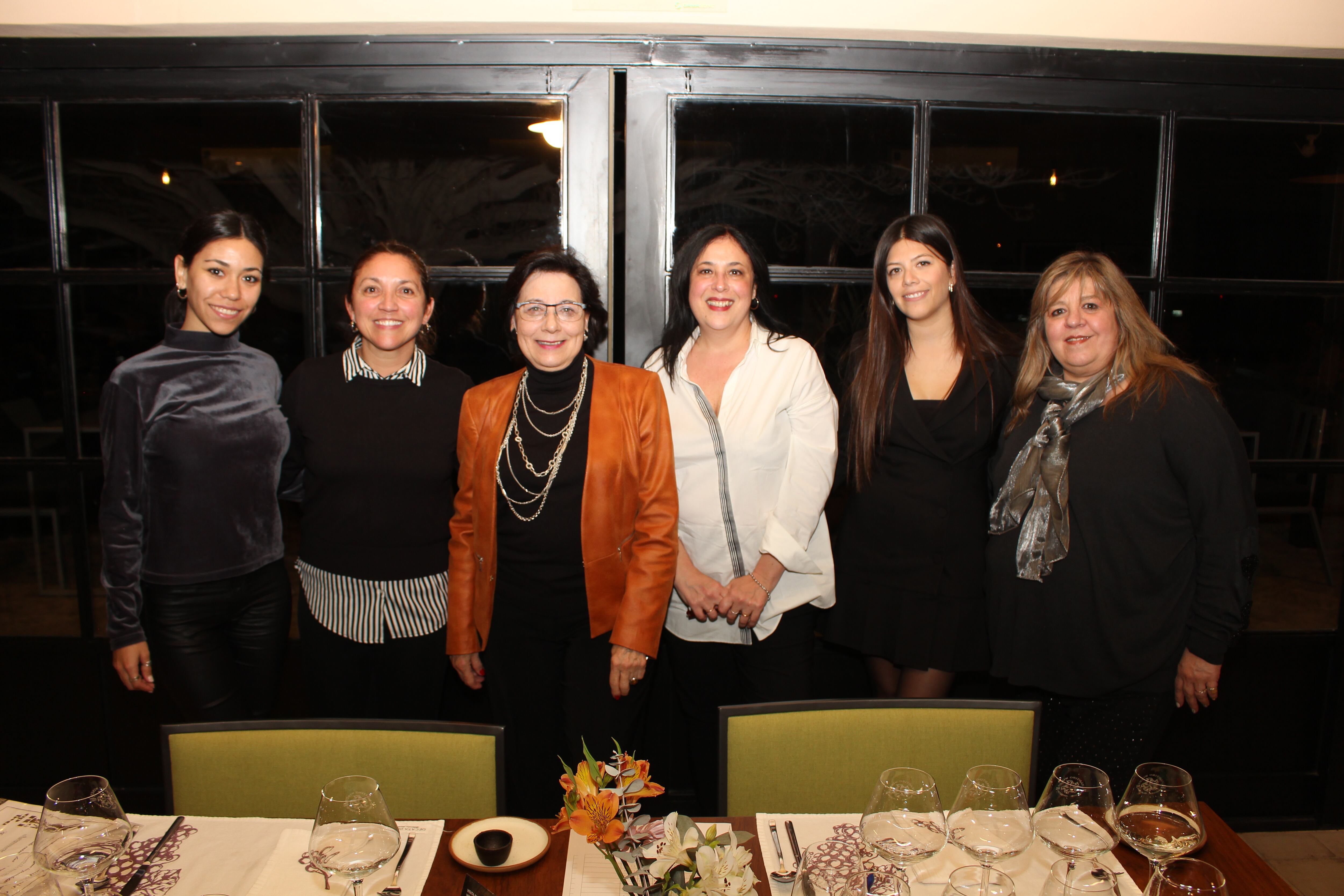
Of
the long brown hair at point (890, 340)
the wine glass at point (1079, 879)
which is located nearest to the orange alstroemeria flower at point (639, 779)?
the wine glass at point (1079, 879)

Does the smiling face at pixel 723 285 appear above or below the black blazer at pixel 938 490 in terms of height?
above

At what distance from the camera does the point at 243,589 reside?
2025mm

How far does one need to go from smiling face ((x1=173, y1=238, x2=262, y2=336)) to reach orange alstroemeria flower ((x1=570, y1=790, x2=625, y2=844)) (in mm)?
1682

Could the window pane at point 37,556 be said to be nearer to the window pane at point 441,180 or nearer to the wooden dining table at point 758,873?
the window pane at point 441,180

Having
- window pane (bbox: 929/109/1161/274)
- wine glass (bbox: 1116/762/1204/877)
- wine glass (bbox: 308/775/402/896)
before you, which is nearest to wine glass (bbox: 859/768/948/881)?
wine glass (bbox: 1116/762/1204/877)

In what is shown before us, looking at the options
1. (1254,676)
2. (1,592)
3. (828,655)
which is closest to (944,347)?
(828,655)

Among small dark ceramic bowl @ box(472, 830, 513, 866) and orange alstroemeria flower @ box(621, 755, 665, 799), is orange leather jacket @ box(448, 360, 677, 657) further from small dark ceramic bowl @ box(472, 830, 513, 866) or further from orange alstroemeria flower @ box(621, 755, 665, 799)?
orange alstroemeria flower @ box(621, 755, 665, 799)

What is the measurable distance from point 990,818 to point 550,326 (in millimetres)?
1394

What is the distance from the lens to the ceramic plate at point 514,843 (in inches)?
45.7

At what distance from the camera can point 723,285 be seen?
6.86ft

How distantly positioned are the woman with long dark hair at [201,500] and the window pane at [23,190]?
693mm

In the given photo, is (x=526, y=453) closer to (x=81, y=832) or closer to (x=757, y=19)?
(x=81, y=832)

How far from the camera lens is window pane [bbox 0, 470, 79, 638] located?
8.18 feet

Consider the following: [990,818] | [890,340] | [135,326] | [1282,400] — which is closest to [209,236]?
[135,326]
